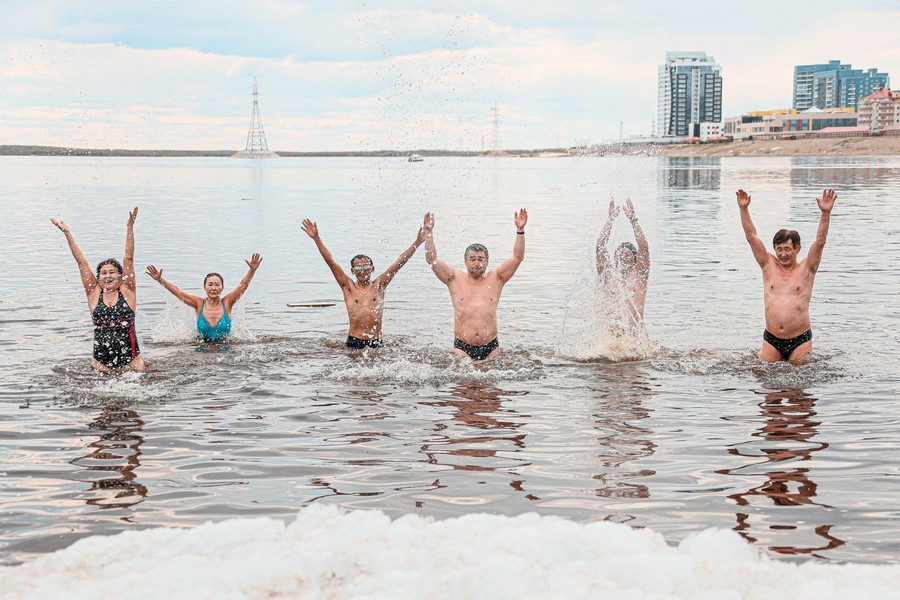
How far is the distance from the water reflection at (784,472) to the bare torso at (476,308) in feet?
12.1

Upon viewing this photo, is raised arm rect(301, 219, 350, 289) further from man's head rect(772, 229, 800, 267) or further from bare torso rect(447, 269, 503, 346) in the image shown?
man's head rect(772, 229, 800, 267)

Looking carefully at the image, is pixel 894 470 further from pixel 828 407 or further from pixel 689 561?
pixel 689 561

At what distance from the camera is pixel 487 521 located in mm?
5270

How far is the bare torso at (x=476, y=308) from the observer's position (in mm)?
11867

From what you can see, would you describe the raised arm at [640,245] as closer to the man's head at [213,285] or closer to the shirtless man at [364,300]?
the shirtless man at [364,300]

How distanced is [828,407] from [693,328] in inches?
214

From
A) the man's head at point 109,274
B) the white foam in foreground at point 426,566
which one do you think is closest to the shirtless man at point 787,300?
the white foam in foreground at point 426,566

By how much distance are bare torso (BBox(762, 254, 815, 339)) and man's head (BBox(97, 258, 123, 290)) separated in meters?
8.06

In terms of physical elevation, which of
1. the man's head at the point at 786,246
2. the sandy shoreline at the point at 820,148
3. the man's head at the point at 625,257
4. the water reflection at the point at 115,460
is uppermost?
the sandy shoreline at the point at 820,148

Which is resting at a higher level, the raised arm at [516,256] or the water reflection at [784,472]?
the raised arm at [516,256]

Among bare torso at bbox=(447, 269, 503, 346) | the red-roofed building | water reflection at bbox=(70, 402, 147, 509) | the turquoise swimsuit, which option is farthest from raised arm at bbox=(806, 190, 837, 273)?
the red-roofed building

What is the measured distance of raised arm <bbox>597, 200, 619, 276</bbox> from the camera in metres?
12.8

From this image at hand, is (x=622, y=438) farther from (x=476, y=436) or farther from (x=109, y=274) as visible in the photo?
(x=109, y=274)

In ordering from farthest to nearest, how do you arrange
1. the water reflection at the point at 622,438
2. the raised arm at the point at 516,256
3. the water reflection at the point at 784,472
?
1. the raised arm at the point at 516,256
2. the water reflection at the point at 622,438
3. the water reflection at the point at 784,472
